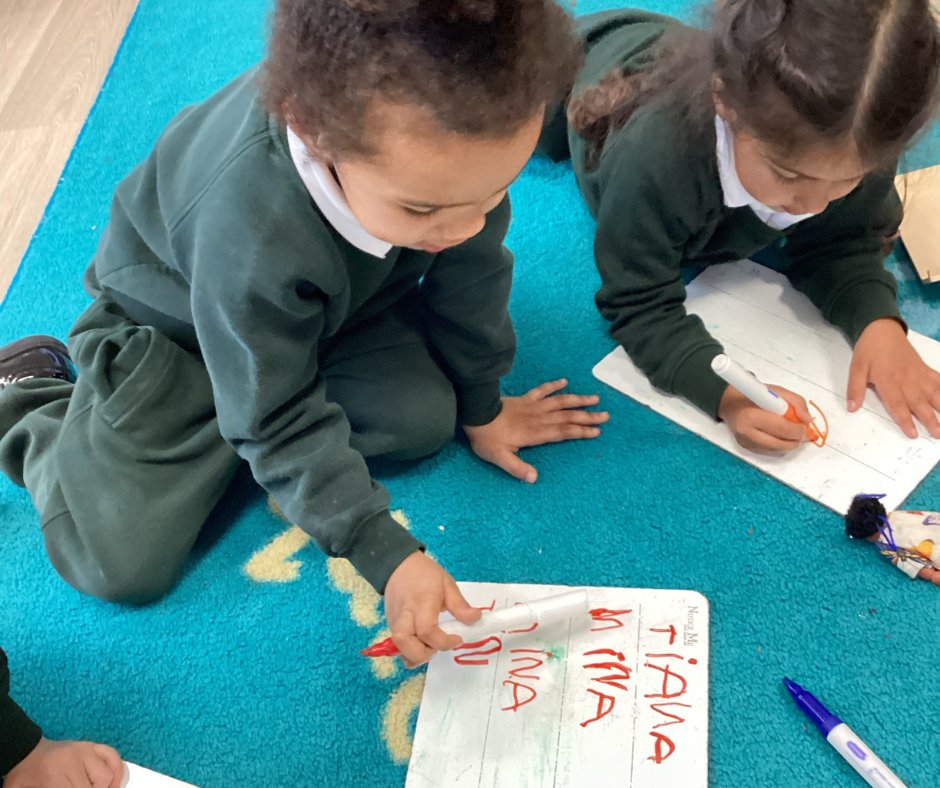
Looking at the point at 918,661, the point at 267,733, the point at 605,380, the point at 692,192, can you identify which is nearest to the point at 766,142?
the point at 692,192

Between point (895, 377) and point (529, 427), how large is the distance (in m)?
0.32

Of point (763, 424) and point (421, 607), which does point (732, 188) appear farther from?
point (421, 607)

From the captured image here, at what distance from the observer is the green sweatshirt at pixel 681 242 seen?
732 mm

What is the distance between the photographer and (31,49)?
1306 millimetres

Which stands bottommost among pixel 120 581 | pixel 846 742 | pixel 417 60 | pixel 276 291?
pixel 846 742

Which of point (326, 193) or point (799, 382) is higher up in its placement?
point (326, 193)

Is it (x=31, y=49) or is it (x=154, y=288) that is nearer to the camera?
(x=154, y=288)

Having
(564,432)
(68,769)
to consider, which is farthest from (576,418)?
(68,769)

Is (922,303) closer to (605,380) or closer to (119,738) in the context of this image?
(605,380)

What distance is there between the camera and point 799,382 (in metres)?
0.77

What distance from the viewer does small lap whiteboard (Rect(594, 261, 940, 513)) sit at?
71 cm

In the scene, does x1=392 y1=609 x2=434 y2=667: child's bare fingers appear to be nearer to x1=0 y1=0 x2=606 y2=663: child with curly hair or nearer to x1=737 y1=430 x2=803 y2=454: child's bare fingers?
x1=0 y1=0 x2=606 y2=663: child with curly hair

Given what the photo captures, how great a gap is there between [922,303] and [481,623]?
55 cm

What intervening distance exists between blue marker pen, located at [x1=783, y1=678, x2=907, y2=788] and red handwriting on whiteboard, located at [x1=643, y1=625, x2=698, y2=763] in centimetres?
8
